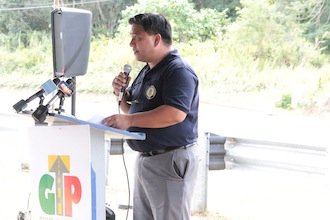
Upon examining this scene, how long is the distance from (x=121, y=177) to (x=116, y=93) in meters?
3.51

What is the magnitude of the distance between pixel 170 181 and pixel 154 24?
822 millimetres

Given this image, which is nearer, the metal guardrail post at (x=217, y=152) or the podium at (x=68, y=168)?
the podium at (x=68, y=168)

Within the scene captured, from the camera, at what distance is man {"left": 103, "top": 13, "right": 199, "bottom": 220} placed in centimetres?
312

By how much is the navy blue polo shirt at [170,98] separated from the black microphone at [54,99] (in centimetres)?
43

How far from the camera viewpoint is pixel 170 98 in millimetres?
3000

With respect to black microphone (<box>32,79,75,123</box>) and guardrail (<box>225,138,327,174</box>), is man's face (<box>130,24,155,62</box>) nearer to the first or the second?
black microphone (<box>32,79,75,123</box>)

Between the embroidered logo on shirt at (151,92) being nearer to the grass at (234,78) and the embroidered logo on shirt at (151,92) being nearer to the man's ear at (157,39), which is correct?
the man's ear at (157,39)

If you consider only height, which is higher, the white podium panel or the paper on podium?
the paper on podium

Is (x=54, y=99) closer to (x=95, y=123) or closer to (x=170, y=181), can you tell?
(x=95, y=123)

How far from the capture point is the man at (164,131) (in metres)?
3.12

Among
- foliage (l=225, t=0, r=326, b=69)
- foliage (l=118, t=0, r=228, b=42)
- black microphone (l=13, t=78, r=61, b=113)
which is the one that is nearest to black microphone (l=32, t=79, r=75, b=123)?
black microphone (l=13, t=78, r=61, b=113)

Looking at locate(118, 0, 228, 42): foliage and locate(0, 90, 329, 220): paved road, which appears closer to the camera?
locate(0, 90, 329, 220): paved road

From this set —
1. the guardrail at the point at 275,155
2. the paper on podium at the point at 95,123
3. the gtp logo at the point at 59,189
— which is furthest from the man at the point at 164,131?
the guardrail at the point at 275,155

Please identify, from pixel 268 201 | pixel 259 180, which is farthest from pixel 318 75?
pixel 268 201
